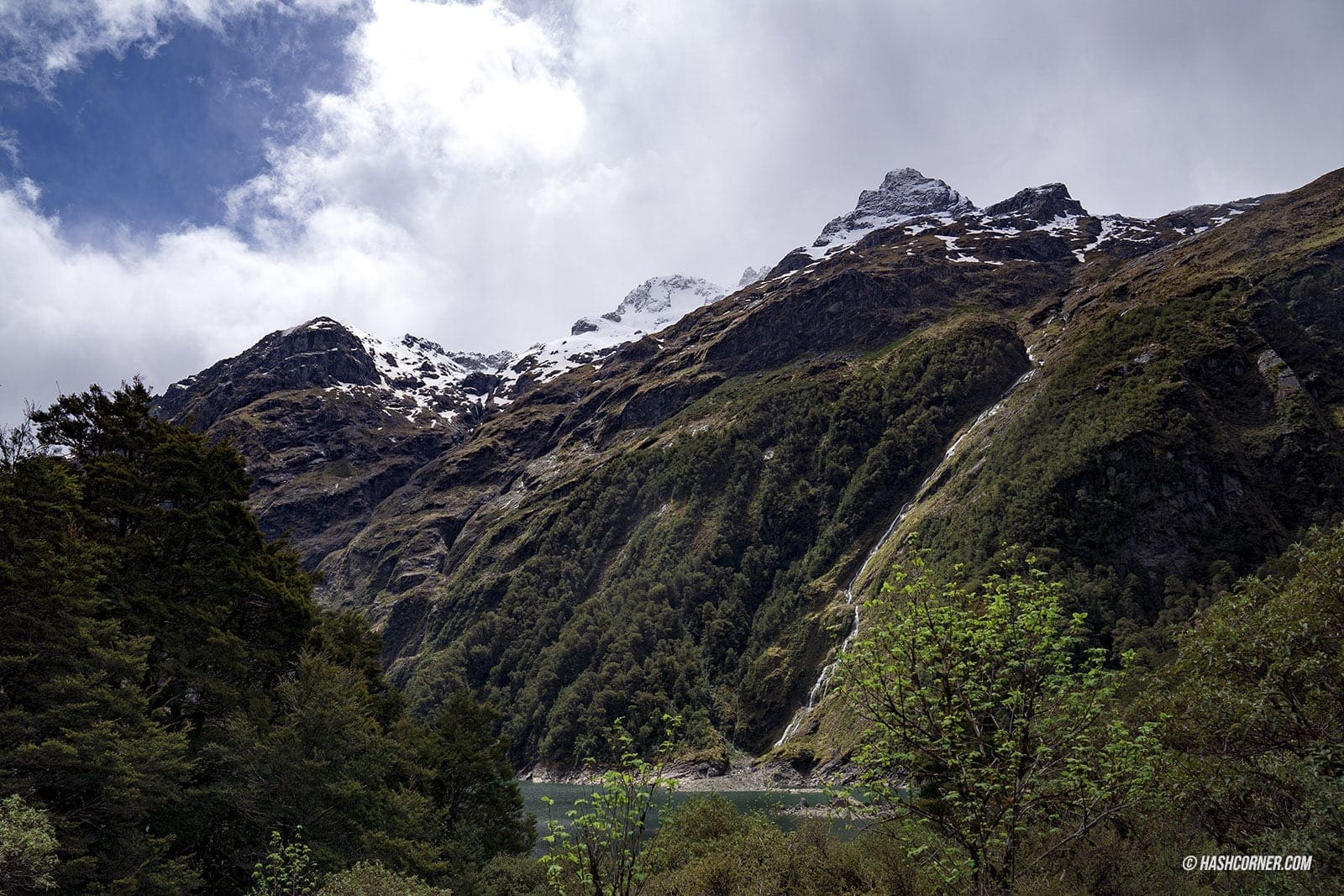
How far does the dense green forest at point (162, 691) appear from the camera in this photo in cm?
1991

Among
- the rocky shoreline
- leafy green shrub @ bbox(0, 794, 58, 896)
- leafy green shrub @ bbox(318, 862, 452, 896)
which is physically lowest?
the rocky shoreline

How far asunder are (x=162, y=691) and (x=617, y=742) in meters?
25.2

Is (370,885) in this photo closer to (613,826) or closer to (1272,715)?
(613,826)

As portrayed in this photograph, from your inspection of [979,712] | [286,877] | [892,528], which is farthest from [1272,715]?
[892,528]

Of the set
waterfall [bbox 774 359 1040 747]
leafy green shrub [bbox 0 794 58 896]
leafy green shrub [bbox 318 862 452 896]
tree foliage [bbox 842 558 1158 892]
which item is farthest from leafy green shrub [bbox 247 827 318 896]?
waterfall [bbox 774 359 1040 747]

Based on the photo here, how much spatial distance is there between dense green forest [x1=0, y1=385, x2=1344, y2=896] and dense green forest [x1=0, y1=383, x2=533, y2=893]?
106 millimetres

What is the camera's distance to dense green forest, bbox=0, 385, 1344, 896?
1109 centimetres

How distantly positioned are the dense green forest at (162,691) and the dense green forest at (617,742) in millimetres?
106

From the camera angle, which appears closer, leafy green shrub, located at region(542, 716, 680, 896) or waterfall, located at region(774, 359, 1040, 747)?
leafy green shrub, located at region(542, 716, 680, 896)

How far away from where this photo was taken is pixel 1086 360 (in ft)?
509

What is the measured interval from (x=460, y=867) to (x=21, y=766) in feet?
83.1

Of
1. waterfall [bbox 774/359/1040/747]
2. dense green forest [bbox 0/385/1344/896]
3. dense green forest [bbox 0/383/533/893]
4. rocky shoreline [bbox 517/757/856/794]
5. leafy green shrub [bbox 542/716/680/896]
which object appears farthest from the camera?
waterfall [bbox 774/359/1040/747]

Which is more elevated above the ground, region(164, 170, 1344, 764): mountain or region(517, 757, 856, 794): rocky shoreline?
region(164, 170, 1344, 764): mountain

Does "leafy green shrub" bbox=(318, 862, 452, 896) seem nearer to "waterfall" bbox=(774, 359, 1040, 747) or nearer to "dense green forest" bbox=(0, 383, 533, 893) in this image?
"dense green forest" bbox=(0, 383, 533, 893)
